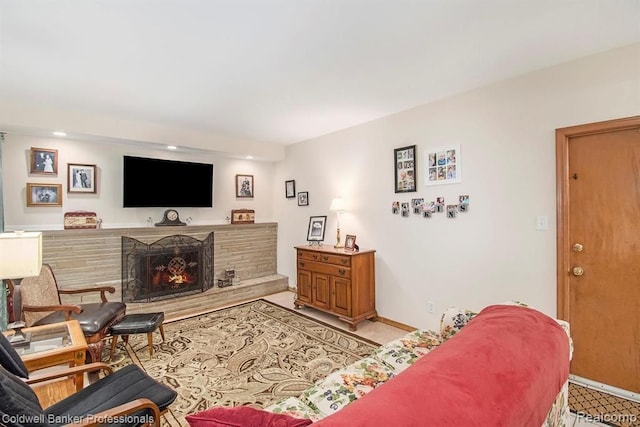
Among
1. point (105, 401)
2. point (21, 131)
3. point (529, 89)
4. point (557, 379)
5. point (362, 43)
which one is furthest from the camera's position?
point (21, 131)

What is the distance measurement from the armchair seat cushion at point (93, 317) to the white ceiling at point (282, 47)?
80.8 inches

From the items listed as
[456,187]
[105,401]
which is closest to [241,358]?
[105,401]

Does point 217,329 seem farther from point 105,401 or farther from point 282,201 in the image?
point 282,201

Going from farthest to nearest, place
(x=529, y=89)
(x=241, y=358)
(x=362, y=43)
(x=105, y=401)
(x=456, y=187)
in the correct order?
1. (x=456, y=187)
2. (x=241, y=358)
3. (x=529, y=89)
4. (x=362, y=43)
5. (x=105, y=401)

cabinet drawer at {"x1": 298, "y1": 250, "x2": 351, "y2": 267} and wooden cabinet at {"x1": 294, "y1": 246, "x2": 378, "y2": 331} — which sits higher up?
cabinet drawer at {"x1": 298, "y1": 250, "x2": 351, "y2": 267}

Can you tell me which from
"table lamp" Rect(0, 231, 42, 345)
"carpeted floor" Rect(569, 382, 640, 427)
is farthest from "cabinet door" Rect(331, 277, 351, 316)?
"table lamp" Rect(0, 231, 42, 345)

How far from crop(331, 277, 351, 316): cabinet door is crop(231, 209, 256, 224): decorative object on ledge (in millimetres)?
2124

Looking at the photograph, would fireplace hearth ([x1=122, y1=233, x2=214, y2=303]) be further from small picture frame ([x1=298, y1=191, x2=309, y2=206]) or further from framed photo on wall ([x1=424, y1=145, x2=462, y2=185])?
framed photo on wall ([x1=424, y1=145, x2=462, y2=185])

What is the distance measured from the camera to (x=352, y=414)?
0.76 metres

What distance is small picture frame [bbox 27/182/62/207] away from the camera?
340 centimetres

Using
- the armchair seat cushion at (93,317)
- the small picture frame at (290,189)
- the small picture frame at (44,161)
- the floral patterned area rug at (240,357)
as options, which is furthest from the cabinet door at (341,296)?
the small picture frame at (44,161)

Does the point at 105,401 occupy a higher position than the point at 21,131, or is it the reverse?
the point at 21,131

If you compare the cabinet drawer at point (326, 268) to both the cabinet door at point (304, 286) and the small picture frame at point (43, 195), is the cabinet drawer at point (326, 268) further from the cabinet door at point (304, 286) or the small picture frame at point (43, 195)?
the small picture frame at point (43, 195)

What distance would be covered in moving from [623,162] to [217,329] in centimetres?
403
